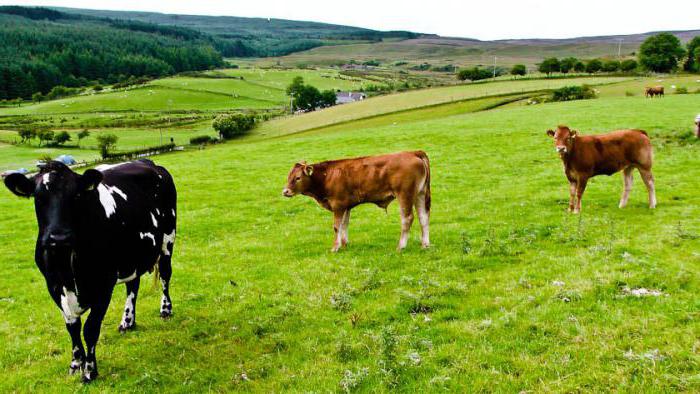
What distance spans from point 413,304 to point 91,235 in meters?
5.90

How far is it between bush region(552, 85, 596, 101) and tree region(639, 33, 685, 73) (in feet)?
157

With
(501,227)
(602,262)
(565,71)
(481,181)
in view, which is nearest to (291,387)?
(602,262)

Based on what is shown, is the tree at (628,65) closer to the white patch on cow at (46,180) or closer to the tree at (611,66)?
the tree at (611,66)

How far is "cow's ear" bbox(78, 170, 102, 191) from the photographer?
23.1ft

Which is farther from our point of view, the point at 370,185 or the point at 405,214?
the point at 370,185

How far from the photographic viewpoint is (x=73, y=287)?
287 inches

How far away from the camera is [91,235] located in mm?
7449

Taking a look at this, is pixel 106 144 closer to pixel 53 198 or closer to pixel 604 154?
pixel 604 154

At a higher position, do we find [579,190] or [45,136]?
[579,190]

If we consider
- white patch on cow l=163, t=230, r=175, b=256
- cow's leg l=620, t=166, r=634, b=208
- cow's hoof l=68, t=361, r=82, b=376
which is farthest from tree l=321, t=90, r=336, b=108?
cow's hoof l=68, t=361, r=82, b=376

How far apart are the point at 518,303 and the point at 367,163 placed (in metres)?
6.05

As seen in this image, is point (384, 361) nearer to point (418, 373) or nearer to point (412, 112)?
point (418, 373)

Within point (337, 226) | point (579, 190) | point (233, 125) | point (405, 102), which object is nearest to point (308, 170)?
point (337, 226)

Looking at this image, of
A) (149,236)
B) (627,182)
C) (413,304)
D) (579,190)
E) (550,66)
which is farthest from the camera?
(550,66)
